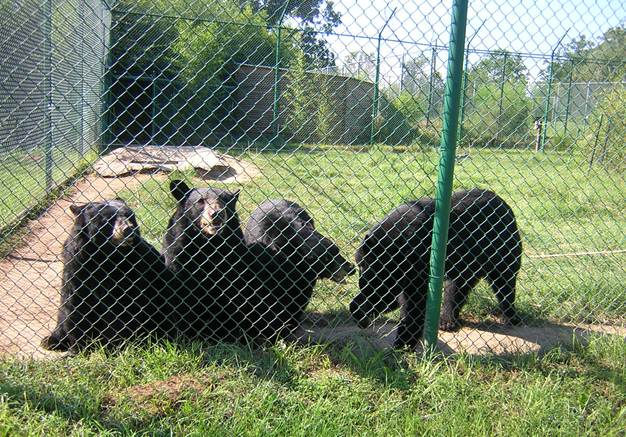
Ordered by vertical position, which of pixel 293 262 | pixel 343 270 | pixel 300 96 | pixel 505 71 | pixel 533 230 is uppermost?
pixel 300 96

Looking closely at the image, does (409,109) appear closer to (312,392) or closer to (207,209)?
(207,209)

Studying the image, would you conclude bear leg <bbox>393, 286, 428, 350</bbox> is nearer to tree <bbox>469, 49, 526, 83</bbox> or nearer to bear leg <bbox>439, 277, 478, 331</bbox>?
bear leg <bbox>439, 277, 478, 331</bbox>

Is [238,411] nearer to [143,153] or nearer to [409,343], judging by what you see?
[409,343]

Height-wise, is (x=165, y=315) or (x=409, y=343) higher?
(x=165, y=315)

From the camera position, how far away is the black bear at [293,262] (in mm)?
3822

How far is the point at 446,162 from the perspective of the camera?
304 cm

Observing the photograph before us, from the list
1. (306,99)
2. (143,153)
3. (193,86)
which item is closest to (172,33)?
(193,86)

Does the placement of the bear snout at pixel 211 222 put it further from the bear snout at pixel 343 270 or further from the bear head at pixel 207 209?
the bear snout at pixel 343 270

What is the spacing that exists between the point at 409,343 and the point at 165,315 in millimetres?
1621

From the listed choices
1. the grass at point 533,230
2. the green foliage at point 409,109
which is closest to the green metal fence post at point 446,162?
the grass at point 533,230

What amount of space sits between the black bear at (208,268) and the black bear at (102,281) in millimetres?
239

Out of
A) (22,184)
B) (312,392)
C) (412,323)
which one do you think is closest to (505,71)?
(412,323)

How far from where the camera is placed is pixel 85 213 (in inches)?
133

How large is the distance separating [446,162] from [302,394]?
1.49 metres
